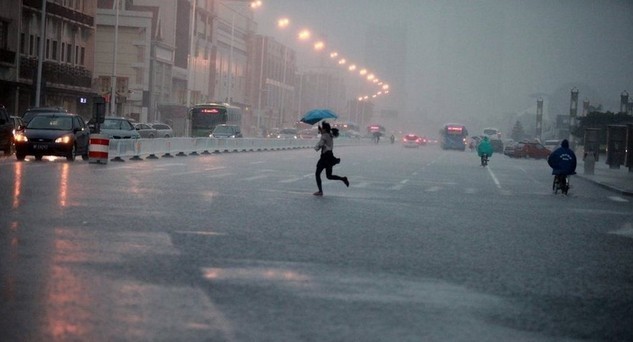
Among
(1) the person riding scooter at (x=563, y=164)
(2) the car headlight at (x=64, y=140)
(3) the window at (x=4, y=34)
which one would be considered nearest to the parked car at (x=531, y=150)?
(3) the window at (x=4, y=34)

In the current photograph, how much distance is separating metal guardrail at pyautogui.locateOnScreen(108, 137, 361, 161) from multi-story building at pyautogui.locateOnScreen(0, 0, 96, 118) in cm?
827

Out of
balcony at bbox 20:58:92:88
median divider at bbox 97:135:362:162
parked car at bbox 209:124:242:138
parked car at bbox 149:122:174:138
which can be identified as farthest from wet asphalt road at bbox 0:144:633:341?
parked car at bbox 149:122:174:138

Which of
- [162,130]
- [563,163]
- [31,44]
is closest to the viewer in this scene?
[563,163]

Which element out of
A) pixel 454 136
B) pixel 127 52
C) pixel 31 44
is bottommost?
pixel 454 136

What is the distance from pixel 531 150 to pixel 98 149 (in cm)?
6407

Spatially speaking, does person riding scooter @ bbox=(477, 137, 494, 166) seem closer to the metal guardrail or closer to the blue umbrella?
the metal guardrail

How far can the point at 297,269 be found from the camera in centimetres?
1105

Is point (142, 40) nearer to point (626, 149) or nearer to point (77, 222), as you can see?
point (626, 149)

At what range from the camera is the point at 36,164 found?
32875 mm

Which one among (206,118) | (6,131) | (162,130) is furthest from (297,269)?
(206,118)

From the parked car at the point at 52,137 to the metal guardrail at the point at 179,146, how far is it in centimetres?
324

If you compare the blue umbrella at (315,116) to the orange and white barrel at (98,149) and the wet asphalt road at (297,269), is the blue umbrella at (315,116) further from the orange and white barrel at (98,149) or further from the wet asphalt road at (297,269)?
the orange and white barrel at (98,149)

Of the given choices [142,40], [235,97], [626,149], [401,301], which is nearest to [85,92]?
[142,40]

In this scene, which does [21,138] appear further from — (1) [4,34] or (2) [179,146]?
(1) [4,34]
